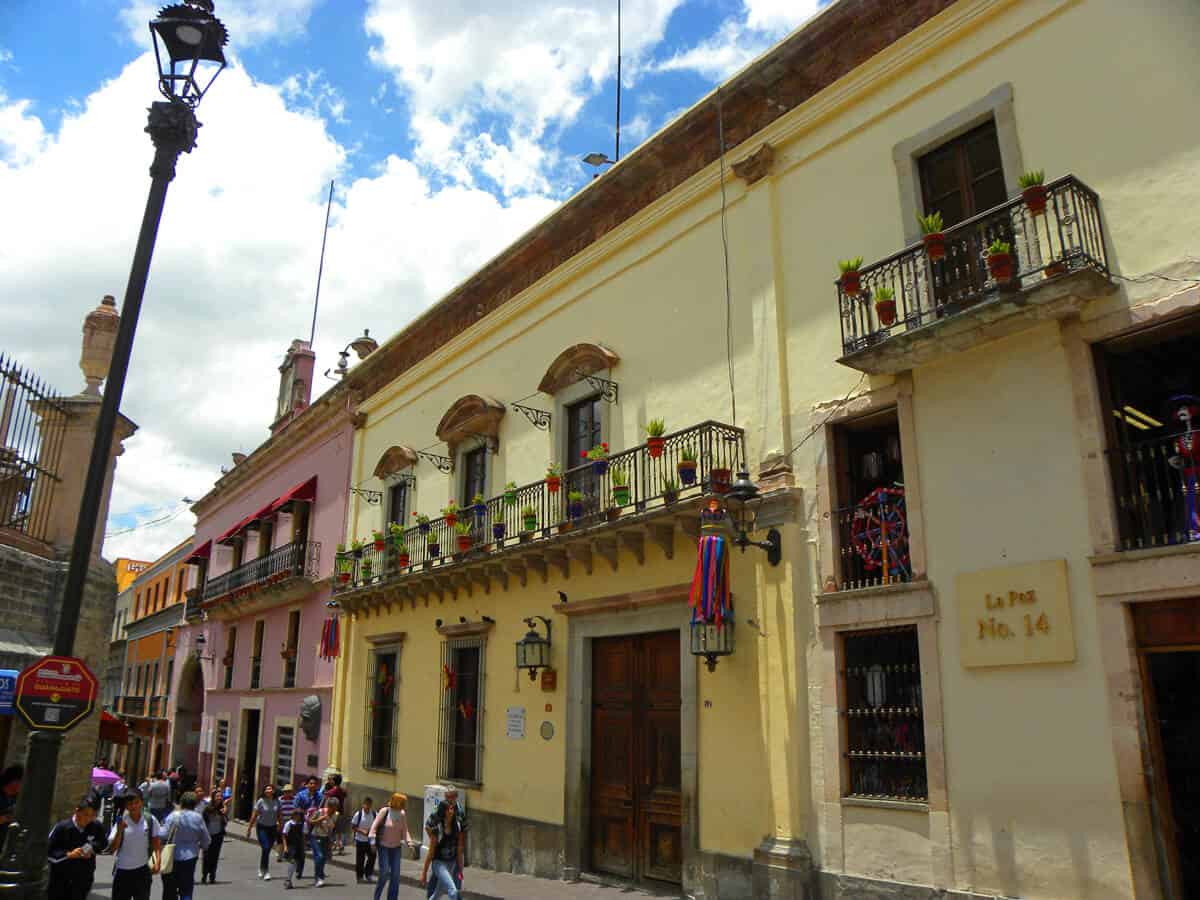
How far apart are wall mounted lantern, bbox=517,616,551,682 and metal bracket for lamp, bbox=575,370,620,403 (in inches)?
130

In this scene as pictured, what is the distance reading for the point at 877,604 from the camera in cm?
904

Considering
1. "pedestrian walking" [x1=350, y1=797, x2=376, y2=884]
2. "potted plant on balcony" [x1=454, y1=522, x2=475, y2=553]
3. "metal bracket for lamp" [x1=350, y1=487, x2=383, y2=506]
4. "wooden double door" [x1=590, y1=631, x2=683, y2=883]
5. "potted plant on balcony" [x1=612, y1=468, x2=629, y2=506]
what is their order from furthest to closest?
"metal bracket for lamp" [x1=350, y1=487, x2=383, y2=506], "potted plant on balcony" [x1=454, y1=522, x2=475, y2=553], "pedestrian walking" [x1=350, y1=797, x2=376, y2=884], "potted plant on balcony" [x1=612, y1=468, x2=629, y2=506], "wooden double door" [x1=590, y1=631, x2=683, y2=883]

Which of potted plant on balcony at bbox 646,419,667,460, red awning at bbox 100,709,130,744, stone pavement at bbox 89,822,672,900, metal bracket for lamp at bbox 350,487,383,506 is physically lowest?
stone pavement at bbox 89,822,672,900

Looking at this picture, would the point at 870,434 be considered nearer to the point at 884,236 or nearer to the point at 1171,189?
the point at 884,236

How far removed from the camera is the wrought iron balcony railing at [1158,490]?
7.25 m

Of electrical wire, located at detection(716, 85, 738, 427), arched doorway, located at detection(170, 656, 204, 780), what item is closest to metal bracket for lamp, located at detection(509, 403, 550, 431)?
electrical wire, located at detection(716, 85, 738, 427)

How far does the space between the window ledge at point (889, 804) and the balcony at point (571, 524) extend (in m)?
3.38

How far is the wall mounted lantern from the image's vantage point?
13.0 metres

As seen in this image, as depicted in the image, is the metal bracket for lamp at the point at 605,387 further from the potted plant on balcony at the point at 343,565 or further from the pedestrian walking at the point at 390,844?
the potted plant on balcony at the point at 343,565

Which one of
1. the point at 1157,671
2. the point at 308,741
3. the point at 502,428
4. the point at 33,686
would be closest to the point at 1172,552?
the point at 1157,671

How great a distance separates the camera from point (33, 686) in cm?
588

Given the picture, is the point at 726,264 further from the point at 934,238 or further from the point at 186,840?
the point at 186,840

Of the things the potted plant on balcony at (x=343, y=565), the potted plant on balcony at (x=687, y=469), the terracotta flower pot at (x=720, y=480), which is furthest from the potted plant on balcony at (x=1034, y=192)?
the potted plant on balcony at (x=343, y=565)

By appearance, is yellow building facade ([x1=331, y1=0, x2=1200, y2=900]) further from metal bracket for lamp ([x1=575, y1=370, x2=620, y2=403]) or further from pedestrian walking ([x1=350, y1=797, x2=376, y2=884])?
pedestrian walking ([x1=350, y1=797, x2=376, y2=884])
